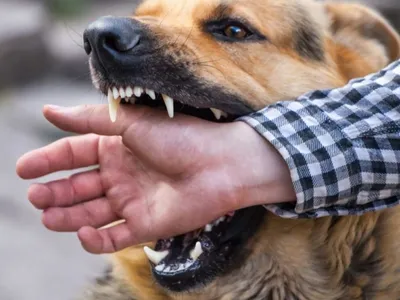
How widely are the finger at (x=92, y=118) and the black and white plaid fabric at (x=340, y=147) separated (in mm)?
389

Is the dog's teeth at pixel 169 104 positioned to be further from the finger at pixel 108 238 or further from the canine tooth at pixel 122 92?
the finger at pixel 108 238

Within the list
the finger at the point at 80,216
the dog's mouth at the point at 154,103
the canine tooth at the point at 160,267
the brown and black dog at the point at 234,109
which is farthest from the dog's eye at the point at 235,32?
the canine tooth at the point at 160,267

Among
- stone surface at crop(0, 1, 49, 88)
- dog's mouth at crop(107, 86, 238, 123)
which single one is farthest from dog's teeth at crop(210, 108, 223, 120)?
stone surface at crop(0, 1, 49, 88)

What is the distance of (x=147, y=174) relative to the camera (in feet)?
9.46

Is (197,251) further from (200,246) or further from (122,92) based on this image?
(122,92)

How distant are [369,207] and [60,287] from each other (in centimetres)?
306

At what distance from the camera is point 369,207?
2.71m

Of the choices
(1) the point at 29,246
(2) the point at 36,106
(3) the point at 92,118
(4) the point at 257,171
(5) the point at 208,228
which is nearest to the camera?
(4) the point at 257,171

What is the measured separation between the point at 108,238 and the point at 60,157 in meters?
0.37

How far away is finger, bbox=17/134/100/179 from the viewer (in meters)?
2.93

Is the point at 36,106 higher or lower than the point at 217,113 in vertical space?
lower

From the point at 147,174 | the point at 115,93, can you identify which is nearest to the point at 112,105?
the point at 115,93

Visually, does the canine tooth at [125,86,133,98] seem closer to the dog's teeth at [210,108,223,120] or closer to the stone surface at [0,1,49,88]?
the dog's teeth at [210,108,223,120]

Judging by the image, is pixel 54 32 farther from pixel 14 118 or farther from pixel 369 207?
pixel 369 207
